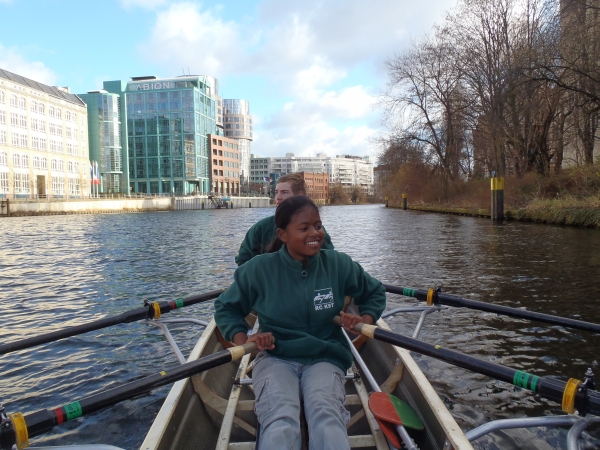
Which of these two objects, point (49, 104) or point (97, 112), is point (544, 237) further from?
point (97, 112)

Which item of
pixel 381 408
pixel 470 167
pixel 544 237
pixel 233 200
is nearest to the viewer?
pixel 381 408

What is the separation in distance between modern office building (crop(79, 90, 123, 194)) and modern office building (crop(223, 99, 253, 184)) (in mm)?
66294

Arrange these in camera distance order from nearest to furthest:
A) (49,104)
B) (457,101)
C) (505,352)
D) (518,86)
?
(505,352)
(518,86)
(457,101)
(49,104)

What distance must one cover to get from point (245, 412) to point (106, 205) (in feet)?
223

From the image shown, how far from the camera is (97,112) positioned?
82.4m

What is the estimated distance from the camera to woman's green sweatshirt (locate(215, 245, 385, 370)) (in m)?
3.05

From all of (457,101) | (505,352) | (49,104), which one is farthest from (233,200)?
(505,352)

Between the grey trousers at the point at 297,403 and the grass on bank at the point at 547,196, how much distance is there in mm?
18239

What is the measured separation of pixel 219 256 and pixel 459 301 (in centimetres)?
1123

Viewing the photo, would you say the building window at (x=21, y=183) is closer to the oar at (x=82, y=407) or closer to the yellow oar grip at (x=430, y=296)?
the yellow oar grip at (x=430, y=296)

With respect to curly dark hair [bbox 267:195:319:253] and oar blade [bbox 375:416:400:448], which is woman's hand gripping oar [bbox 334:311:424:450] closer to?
oar blade [bbox 375:416:400:448]

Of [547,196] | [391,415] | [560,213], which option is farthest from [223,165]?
[391,415]

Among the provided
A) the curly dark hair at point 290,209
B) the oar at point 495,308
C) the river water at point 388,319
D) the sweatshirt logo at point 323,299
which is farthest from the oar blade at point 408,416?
the oar at point 495,308

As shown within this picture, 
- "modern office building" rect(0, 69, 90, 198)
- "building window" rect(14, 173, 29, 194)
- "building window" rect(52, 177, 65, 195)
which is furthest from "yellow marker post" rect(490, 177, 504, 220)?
"building window" rect(52, 177, 65, 195)
